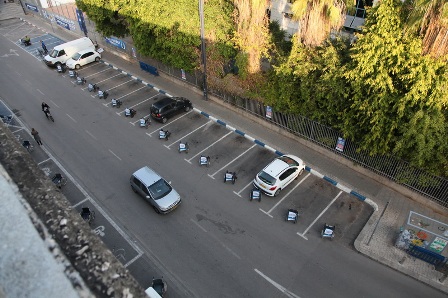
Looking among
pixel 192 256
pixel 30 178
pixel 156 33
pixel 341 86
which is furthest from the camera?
pixel 156 33

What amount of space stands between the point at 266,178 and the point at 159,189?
18.1ft

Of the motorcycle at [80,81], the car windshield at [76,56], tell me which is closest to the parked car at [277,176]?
the motorcycle at [80,81]

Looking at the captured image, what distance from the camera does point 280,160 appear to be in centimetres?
1769

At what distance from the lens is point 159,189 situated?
53.1ft

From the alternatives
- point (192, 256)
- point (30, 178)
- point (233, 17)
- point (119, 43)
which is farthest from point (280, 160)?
point (119, 43)

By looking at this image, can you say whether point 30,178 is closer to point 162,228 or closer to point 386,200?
point 162,228

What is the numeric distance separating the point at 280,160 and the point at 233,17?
36.5ft

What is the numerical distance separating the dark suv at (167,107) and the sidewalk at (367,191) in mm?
1621

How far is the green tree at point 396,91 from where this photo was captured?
558 inches

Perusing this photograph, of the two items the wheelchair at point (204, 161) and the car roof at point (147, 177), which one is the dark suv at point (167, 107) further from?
the car roof at point (147, 177)

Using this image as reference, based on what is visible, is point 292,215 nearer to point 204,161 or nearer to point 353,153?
point 353,153

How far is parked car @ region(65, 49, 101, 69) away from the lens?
2980 centimetres

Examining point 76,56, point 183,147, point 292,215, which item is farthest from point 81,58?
point 292,215

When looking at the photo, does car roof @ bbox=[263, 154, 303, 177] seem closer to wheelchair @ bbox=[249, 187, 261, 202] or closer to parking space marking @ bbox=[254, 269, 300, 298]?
wheelchair @ bbox=[249, 187, 261, 202]
